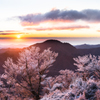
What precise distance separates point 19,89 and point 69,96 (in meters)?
7.13

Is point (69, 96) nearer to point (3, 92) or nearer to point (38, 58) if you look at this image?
point (38, 58)

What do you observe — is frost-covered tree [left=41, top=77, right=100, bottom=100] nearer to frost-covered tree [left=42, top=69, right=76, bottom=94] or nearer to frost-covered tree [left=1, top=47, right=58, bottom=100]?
frost-covered tree [left=42, top=69, right=76, bottom=94]

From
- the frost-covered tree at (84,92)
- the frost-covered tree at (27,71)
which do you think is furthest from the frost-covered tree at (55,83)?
A: the frost-covered tree at (84,92)

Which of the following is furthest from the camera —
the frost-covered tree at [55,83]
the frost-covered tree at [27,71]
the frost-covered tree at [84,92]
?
the frost-covered tree at [27,71]

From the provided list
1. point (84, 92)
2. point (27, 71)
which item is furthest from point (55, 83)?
point (84, 92)

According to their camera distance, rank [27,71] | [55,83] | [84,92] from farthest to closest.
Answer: [55,83], [27,71], [84,92]

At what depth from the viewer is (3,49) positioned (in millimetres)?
117000

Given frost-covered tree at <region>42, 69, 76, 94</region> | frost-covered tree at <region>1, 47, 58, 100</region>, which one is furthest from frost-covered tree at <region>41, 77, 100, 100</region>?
frost-covered tree at <region>1, 47, 58, 100</region>

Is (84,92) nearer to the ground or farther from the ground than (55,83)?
farther from the ground

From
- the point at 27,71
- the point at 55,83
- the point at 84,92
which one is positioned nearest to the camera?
the point at 84,92

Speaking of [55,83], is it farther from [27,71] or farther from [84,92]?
[84,92]

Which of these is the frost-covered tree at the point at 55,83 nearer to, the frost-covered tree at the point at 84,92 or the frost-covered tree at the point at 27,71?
the frost-covered tree at the point at 27,71

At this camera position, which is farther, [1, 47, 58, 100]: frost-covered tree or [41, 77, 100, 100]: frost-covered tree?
[1, 47, 58, 100]: frost-covered tree

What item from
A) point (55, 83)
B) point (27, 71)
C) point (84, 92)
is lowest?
point (55, 83)
